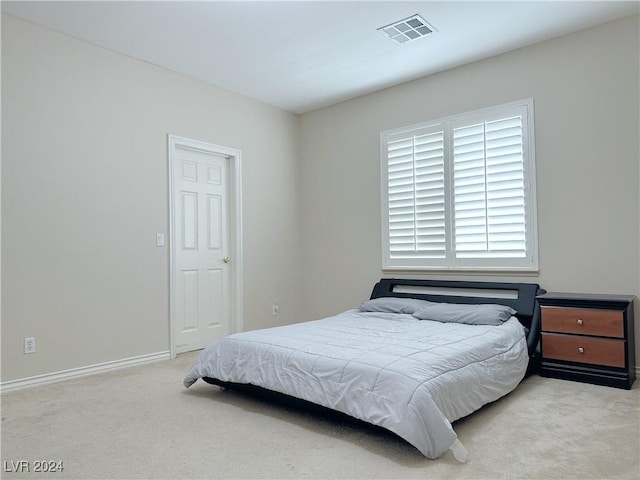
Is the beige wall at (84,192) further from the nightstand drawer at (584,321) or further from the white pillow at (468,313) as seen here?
the nightstand drawer at (584,321)

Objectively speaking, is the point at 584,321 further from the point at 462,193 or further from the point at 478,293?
the point at 462,193

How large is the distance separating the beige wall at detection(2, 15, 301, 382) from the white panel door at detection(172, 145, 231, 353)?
0.23 m

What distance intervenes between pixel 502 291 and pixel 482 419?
5.75 ft

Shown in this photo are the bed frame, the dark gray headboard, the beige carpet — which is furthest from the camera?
the dark gray headboard

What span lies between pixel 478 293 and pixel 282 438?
2.58 m

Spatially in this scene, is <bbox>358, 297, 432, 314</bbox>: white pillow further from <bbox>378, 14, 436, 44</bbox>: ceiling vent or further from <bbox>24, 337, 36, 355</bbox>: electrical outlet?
<bbox>24, 337, 36, 355</bbox>: electrical outlet

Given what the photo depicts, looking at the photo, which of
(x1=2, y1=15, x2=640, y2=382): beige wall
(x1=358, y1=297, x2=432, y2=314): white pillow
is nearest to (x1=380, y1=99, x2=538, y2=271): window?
(x1=2, y1=15, x2=640, y2=382): beige wall

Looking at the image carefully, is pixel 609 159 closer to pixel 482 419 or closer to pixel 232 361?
pixel 482 419

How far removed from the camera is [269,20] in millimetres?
3621

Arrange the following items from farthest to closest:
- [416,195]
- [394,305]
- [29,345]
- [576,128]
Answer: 1. [416,195]
2. [394,305]
3. [576,128]
4. [29,345]

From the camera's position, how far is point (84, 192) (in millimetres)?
3906

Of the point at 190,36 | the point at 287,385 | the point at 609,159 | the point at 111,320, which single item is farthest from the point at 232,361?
the point at 609,159

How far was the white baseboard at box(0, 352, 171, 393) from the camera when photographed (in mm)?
3441

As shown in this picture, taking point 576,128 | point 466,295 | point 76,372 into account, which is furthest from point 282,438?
point 576,128
